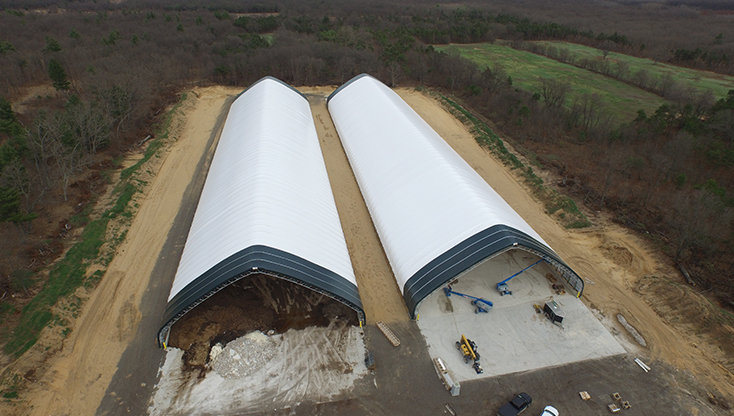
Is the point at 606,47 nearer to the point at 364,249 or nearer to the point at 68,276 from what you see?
the point at 364,249

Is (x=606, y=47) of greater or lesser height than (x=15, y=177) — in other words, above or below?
above

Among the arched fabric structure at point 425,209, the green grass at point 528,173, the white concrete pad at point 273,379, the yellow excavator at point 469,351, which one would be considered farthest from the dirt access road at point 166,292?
the yellow excavator at point 469,351

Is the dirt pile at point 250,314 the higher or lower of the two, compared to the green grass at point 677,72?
lower

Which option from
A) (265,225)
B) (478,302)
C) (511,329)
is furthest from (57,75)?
(511,329)

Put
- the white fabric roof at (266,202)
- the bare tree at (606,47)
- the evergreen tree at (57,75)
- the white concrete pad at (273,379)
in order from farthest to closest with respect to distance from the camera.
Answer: the bare tree at (606,47), the evergreen tree at (57,75), the white fabric roof at (266,202), the white concrete pad at (273,379)

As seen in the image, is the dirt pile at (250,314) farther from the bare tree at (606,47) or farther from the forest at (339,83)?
the bare tree at (606,47)

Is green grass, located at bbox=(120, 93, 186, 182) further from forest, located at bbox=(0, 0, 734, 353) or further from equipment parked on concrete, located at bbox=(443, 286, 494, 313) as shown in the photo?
equipment parked on concrete, located at bbox=(443, 286, 494, 313)
